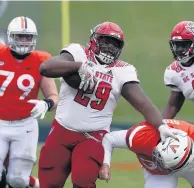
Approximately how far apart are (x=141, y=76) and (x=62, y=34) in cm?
149

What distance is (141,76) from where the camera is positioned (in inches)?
494

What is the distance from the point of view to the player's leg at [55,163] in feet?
18.1

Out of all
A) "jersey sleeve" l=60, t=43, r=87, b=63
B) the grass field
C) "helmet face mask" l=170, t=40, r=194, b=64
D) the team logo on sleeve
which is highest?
"jersey sleeve" l=60, t=43, r=87, b=63

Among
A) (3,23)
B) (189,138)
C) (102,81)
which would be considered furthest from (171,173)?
(3,23)

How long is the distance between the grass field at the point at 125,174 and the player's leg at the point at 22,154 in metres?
1.05

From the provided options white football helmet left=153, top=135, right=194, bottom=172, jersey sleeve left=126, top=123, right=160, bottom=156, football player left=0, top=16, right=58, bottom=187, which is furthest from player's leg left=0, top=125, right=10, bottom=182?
white football helmet left=153, top=135, right=194, bottom=172

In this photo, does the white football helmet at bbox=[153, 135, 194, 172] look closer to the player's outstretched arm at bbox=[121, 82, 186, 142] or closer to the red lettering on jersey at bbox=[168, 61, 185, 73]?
the player's outstretched arm at bbox=[121, 82, 186, 142]

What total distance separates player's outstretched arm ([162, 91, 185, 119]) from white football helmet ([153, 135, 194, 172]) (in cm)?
148

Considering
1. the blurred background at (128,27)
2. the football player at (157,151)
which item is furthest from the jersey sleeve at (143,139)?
the blurred background at (128,27)

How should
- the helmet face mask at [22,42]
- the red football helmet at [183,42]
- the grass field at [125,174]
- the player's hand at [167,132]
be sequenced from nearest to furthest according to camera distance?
the player's hand at [167,132]
the red football helmet at [183,42]
the helmet face mask at [22,42]
the grass field at [125,174]

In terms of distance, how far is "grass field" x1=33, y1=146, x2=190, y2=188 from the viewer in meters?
7.66

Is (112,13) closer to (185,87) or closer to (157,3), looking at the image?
(157,3)

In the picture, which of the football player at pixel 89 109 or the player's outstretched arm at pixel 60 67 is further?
the football player at pixel 89 109

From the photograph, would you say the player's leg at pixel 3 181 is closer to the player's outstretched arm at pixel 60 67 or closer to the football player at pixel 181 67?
the football player at pixel 181 67
